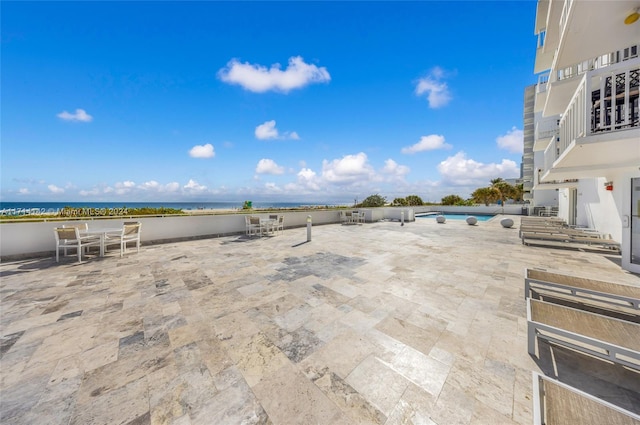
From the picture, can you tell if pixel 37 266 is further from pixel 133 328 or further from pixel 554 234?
pixel 554 234

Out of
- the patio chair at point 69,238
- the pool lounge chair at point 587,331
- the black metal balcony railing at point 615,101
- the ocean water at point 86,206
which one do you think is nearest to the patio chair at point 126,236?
the patio chair at point 69,238

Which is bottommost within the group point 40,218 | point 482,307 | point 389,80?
point 482,307

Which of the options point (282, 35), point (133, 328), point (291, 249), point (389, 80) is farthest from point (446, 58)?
point (133, 328)

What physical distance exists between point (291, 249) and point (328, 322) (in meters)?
4.31

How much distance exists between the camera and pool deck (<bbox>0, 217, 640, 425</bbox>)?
1.63 metres

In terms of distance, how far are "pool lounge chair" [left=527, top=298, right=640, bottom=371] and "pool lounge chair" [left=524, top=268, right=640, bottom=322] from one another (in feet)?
2.35

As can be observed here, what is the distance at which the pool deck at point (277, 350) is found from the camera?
1.63 metres

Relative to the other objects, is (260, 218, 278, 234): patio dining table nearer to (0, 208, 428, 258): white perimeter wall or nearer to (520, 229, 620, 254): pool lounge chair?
(0, 208, 428, 258): white perimeter wall

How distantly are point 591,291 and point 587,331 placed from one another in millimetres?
1229

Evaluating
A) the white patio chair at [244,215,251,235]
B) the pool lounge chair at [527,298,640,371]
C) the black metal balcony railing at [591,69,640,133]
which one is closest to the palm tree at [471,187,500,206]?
the black metal balcony railing at [591,69,640,133]

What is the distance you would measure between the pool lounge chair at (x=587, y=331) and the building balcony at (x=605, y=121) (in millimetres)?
2852

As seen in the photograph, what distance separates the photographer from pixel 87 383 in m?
1.88

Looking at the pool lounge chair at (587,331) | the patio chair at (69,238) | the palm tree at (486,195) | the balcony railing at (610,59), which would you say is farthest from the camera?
the palm tree at (486,195)

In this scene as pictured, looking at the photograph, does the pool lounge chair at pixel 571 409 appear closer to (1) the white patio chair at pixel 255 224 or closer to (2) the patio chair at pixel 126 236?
(2) the patio chair at pixel 126 236
